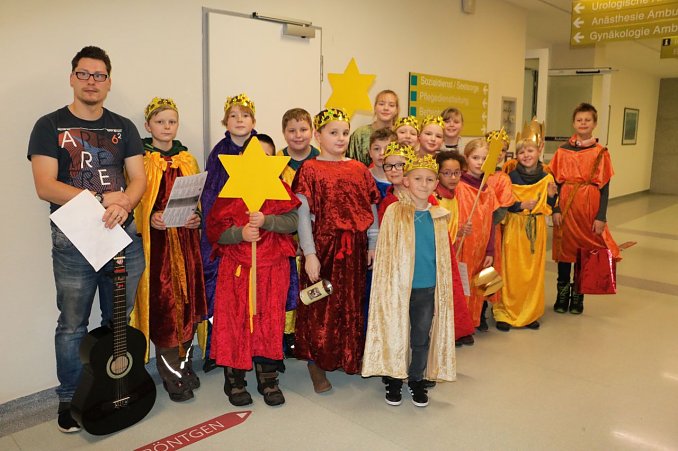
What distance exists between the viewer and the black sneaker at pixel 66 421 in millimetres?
2621

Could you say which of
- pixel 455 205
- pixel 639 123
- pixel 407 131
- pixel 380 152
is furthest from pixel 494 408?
pixel 639 123

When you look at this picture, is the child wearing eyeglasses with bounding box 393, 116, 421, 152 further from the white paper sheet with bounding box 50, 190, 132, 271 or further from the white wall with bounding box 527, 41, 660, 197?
the white wall with bounding box 527, 41, 660, 197

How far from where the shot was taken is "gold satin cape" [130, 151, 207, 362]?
9.24ft

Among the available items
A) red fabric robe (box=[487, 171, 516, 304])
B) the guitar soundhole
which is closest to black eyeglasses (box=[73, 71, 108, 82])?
the guitar soundhole

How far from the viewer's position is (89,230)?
2.44 metres

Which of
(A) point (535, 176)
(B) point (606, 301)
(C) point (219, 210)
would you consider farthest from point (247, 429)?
(B) point (606, 301)

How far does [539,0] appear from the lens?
6.54m

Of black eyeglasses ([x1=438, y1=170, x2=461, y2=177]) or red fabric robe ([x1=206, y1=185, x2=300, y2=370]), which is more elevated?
black eyeglasses ([x1=438, y1=170, x2=461, y2=177])

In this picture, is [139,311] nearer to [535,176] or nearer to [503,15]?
[535,176]

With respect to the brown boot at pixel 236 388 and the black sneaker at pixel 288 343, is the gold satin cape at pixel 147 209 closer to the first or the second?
the brown boot at pixel 236 388

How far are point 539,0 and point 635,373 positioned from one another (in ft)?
15.8

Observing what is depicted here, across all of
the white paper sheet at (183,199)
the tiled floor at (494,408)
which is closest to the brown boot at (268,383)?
the tiled floor at (494,408)

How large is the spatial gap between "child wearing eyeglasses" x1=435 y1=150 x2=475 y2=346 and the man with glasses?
1738mm

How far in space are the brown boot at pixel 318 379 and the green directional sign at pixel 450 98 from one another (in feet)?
9.96
